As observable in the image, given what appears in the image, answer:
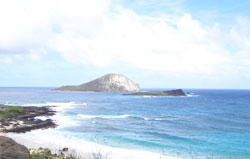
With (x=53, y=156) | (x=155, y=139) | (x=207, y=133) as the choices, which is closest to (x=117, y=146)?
(x=155, y=139)

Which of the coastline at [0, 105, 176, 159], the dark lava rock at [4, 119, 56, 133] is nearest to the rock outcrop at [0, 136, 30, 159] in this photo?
the coastline at [0, 105, 176, 159]

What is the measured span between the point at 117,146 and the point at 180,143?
8.14 metres

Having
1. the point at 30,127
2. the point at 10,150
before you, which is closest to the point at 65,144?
the point at 30,127

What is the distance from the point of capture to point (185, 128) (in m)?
41.1

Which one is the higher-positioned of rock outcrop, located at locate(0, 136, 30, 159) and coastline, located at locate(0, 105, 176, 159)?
rock outcrop, located at locate(0, 136, 30, 159)

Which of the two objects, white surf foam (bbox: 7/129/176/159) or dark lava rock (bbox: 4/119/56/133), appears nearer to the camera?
white surf foam (bbox: 7/129/176/159)

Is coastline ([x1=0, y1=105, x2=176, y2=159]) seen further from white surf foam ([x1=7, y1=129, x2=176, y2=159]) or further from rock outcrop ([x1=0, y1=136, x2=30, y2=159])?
rock outcrop ([x1=0, y1=136, x2=30, y2=159])

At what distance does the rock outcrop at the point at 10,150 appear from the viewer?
1505 cm

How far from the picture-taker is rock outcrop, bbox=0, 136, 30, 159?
15055mm

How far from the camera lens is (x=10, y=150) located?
15.3 metres

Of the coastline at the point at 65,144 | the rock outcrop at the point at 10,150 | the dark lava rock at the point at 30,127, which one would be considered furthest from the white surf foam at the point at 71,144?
the rock outcrop at the point at 10,150

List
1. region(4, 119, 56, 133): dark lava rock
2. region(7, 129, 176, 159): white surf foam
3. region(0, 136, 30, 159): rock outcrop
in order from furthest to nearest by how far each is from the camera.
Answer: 1. region(4, 119, 56, 133): dark lava rock
2. region(7, 129, 176, 159): white surf foam
3. region(0, 136, 30, 159): rock outcrop

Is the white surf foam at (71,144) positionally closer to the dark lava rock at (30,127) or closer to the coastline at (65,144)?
the coastline at (65,144)

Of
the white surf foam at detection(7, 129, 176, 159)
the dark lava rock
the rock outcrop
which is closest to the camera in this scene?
the rock outcrop
